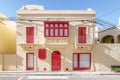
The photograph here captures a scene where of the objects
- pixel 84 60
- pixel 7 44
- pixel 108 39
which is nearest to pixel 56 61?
pixel 84 60

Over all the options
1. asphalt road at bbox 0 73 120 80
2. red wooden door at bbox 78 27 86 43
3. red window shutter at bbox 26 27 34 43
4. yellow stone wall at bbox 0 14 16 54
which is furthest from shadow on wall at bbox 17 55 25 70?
red wooden door at bbox 78 27 86 43

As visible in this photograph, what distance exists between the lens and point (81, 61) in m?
25.8

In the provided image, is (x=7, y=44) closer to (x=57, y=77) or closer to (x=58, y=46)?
(x=58, y=46)

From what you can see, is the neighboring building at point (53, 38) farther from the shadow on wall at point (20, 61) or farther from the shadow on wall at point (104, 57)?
the shadow on wall at point (104, 57)

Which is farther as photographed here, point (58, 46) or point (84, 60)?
point (84, 60)

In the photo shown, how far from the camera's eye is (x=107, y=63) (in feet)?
84.0

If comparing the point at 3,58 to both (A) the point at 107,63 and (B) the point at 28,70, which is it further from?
(A) the point at 107,63

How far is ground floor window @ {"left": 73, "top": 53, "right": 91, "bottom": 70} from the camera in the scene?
25.7 m

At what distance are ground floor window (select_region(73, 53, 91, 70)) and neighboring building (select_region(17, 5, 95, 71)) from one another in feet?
0.31

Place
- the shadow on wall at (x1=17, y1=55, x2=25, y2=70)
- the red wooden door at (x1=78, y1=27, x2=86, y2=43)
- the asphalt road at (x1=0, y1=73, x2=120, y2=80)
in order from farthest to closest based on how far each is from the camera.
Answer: the shadow on wall at (x1=17, y1=55, x2=25, y2=70) < the red wooden door at (x1=78, y1=27, x2=86, y2=43) < the asphalt road at (x1=0, y1=73, x2=120, y2=80)

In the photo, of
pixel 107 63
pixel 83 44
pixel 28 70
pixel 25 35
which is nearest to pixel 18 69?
pixel 28 70

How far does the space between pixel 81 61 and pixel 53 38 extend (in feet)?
14.5

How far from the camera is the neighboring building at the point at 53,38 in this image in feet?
82.5

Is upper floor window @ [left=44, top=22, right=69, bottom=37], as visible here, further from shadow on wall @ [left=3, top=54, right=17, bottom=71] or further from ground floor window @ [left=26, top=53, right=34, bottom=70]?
shadow on wall @ [left=3, top=54, right=17, bottom=71]
